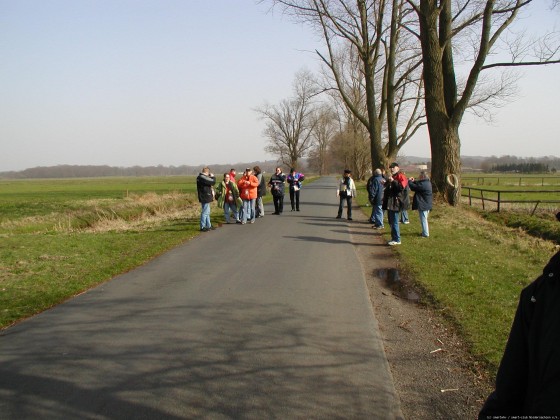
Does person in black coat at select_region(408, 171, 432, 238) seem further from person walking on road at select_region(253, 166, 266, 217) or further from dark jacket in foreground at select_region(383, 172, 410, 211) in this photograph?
person walking on road at select_region(253, 166, 266, 217)

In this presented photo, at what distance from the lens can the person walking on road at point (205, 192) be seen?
1406cm

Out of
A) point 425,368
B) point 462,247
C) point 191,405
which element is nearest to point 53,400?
point 191,405

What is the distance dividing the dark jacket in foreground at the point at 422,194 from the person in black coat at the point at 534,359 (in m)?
10.6

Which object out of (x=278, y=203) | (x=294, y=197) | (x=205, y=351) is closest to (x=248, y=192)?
(x=278, y=203)

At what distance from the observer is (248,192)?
16.0 metres

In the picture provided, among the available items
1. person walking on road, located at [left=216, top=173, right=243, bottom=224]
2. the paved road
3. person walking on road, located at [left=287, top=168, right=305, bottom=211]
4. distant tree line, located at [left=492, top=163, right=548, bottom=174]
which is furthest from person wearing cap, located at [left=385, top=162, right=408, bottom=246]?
distant tree line, located at [left=492, top=163, right=548, bottom=174]

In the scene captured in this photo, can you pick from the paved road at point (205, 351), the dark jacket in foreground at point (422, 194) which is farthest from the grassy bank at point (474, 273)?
the paved road at point (205, 351)

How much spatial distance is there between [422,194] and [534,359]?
10.8 m

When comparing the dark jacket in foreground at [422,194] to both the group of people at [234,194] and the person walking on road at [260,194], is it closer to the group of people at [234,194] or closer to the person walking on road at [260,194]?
the group of people at [234,194]

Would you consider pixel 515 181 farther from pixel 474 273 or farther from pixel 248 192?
pixel 474 273

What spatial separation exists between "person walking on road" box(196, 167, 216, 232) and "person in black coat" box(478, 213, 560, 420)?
1213 centimetres

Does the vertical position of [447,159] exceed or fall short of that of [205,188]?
it exceeds it

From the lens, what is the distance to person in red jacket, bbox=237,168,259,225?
1600 cm

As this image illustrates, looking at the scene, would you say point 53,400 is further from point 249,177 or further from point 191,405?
point 249,177
